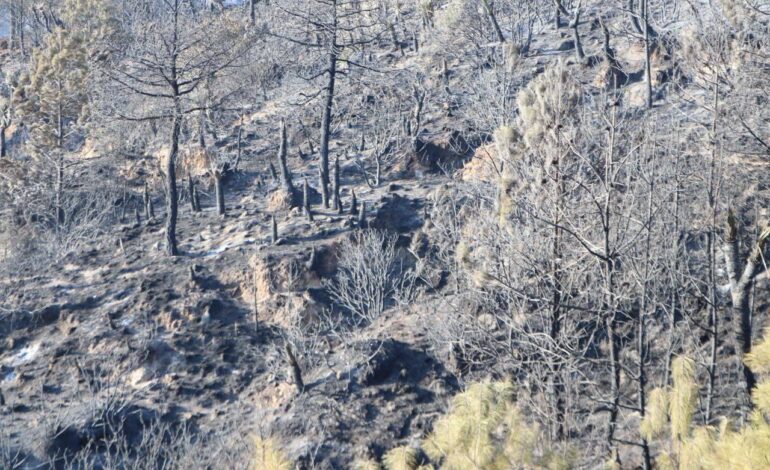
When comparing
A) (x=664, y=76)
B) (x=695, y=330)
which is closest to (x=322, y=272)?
(x=695, y=330)

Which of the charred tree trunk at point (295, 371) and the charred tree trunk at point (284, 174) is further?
the charred tree trunk at point (284, 174)

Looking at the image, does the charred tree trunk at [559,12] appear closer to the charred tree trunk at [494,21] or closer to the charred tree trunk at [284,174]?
the charred tree trunk at [494,21]

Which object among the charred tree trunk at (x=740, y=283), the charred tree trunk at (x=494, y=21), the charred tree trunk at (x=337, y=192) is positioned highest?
the charred tree trunk at (x=494, y=21)

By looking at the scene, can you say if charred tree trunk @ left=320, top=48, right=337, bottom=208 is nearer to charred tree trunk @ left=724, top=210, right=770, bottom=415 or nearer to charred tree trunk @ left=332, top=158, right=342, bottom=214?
charred tree trunk @ left=332, top=158, right=342, bottom=214

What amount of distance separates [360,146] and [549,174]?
52.7 feet

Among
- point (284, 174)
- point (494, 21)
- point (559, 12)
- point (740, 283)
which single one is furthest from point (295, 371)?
point (559, 12)

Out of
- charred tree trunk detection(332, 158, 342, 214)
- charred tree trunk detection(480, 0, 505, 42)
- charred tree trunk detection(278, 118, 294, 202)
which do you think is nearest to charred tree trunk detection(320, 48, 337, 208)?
charred tree trunk detection(332, 158, 342, 214)

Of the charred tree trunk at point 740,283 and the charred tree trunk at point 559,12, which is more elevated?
the charred tree trunk at point 559,12

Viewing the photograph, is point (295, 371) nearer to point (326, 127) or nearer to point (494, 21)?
point (326, 127)

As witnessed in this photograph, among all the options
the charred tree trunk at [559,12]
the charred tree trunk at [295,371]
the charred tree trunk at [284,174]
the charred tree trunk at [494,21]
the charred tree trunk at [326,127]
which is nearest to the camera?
the charred tree trunk at [295,371]

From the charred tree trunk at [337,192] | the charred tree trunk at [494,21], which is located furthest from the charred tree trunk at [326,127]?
the charred tree trunk at [494,21]

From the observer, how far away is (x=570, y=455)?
6949 millimetres

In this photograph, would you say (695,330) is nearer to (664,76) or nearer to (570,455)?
(570,455)

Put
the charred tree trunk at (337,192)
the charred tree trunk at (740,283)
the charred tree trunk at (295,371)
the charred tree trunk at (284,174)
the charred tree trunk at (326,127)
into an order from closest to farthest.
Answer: the charred tree trunk at (740,283) < the charred tree trunk at (295,371) < the charred tree trunk at (337,192) < the charred tree trunk at (326,127) < the charred tree trunk at (284,174)
